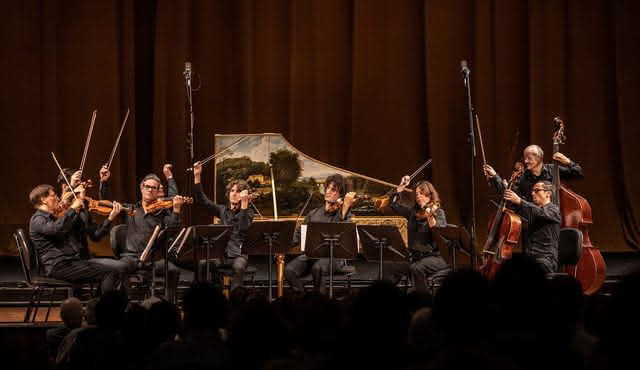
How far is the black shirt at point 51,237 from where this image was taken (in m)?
6.97

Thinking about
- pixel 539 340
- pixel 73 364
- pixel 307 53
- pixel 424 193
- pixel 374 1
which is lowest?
pixel 73 364

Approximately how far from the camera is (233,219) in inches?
315

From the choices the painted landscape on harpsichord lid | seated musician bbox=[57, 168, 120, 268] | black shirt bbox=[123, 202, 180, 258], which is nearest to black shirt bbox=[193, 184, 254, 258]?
the painted landscape on harpsichord lid

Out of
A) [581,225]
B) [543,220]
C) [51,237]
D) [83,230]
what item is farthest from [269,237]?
[581,225]

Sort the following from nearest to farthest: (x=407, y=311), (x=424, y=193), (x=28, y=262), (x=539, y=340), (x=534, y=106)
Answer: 1. (x=539, y=340)
2. (x=407, y=311)
3. (x=28, y=262)
4. (x=424, y=193)
5. (x=534, y=106)

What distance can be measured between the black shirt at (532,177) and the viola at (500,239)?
49cm

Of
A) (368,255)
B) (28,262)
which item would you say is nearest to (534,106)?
(368,255)

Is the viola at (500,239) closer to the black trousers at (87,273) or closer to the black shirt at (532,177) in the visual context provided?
the black shirt at (532,177)

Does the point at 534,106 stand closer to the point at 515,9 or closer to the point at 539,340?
the point at 515,9

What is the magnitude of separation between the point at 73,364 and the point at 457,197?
720 cm

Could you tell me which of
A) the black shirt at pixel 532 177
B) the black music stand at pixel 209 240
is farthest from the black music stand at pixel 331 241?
the black shirt at pixel 532 177

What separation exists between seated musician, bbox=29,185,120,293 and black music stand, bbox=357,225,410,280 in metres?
2.14

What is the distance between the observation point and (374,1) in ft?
33.4

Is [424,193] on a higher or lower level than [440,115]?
lower
